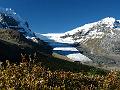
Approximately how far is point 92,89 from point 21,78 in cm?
210

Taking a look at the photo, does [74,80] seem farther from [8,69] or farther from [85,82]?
[8,69]

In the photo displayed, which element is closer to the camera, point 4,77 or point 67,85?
point 4,77

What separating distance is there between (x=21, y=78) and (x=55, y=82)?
122 cm

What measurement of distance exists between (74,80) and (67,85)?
3.19 ft

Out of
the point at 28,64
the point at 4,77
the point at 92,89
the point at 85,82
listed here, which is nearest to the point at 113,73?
the point at 85,82

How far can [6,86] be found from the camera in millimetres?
9398

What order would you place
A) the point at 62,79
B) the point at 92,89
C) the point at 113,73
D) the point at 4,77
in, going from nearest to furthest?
the point at 4,77 < the point at 92,89 < the point at 62,79 < the point at 113,73

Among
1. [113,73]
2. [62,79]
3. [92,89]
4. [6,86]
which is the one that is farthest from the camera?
[113,73]

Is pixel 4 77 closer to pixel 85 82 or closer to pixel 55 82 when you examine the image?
pixel 55 82

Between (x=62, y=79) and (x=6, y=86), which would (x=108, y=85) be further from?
(x=6, y=86)

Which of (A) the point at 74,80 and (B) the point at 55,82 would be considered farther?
(A) the point at 74,80

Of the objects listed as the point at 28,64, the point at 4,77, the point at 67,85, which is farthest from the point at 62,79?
the point at 4,77

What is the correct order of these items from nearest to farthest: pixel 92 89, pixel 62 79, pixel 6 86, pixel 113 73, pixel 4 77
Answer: pixel 6 86, pixel 4 77, pixel 92 89, pixel 62 79, pixel 113 73

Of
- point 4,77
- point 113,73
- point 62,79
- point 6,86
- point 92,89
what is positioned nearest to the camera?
point 6,86
